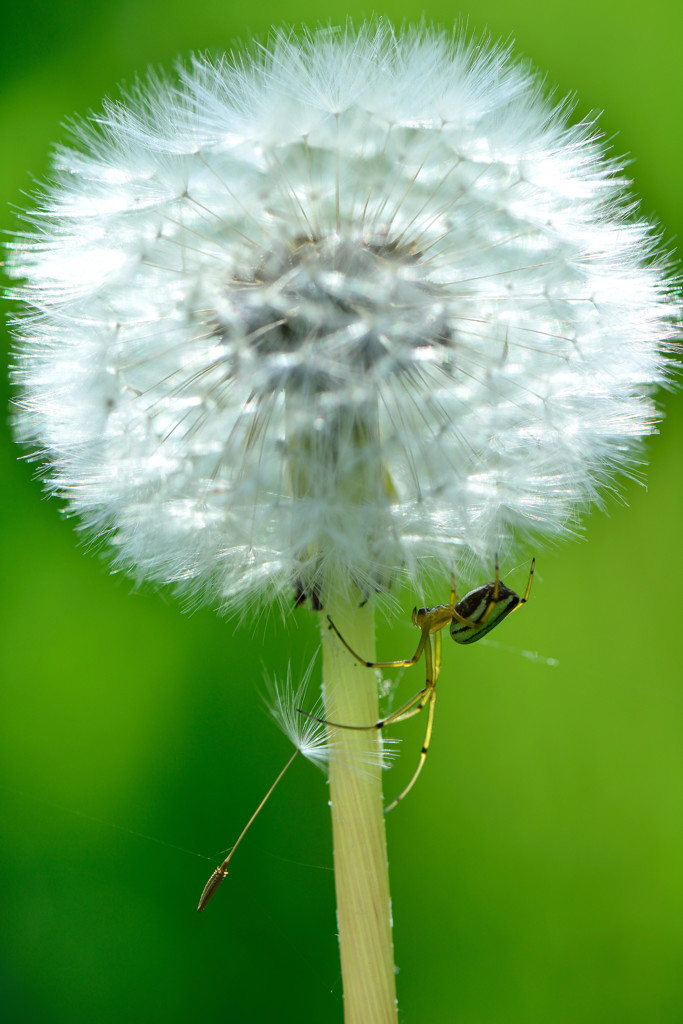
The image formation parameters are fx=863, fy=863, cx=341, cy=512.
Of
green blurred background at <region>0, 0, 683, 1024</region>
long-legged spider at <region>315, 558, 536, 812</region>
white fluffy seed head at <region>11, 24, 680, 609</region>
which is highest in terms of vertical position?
white fluffy seed head at <region>11, 24, 680, 609</region>

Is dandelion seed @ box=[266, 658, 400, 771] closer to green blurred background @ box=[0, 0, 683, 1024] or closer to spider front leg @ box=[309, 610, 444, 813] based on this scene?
spider front leg @ box=[309, 610, 444, 813]

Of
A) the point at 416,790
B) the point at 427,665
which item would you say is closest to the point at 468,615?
the point at 427,665

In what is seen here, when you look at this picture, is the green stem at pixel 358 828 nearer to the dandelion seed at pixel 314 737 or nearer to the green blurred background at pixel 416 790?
the dandelion seed at pixel 314 737

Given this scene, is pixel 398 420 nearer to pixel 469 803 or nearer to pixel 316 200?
pixel 316 200

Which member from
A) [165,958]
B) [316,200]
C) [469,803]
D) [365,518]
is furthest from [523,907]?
[316,200]

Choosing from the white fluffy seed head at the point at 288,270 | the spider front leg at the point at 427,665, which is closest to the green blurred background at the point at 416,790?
the spider front leg at the point at 427,665

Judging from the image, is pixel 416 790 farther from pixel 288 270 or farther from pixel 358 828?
pixel 288 270

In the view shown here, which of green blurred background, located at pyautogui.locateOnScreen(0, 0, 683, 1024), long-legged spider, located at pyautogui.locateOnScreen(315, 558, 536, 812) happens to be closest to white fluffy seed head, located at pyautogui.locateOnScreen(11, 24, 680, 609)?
long-legged spider, located at pyautogui.locateOnScreen(315, 558, 536, 812)

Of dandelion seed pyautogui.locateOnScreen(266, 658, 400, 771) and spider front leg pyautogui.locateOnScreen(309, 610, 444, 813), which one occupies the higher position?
spider front leg pyautogui.locateOnScreen(309, 610, 444, 813)
